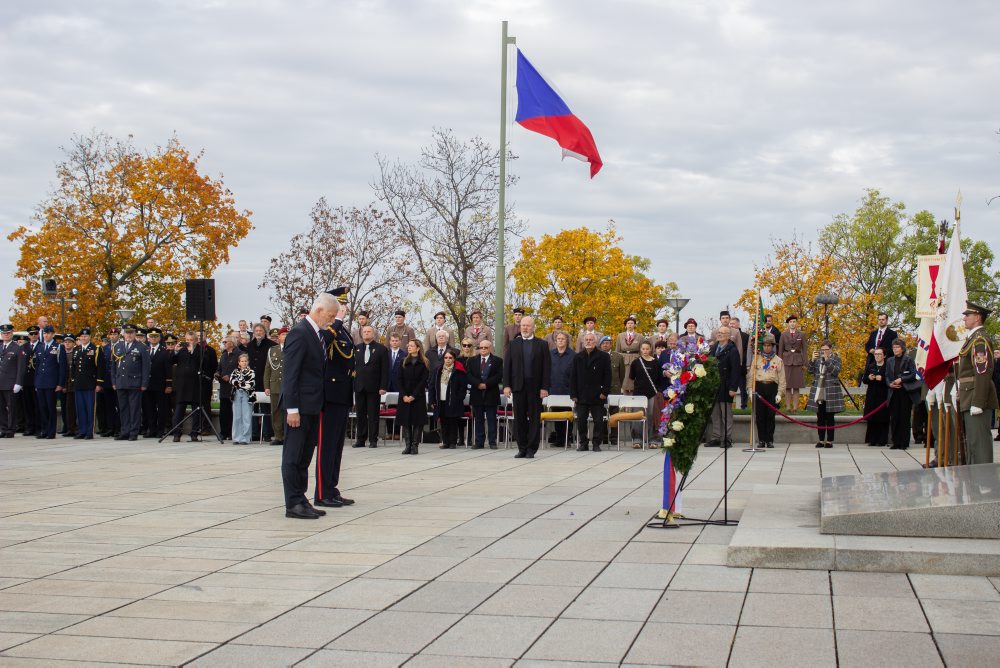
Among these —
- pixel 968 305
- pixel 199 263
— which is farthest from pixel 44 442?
pixel 199 263

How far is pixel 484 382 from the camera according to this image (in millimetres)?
18172

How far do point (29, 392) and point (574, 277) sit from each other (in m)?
33.7

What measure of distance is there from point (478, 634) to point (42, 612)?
8.28 feet

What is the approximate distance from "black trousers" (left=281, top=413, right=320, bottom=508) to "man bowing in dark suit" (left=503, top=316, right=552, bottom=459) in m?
7.04

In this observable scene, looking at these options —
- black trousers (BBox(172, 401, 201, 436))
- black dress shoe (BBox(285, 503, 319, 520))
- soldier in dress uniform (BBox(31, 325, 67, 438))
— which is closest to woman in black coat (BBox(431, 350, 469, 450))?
black trousers (BBox(172, 401, 201, 436))

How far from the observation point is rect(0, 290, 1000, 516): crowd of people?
17812 millimetres

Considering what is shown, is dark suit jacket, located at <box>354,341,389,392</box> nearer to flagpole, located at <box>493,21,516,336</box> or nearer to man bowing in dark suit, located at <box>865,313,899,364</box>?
flagpole, located at <box>493,21,516,336</box>

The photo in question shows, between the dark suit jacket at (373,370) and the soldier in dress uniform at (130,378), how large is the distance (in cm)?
485

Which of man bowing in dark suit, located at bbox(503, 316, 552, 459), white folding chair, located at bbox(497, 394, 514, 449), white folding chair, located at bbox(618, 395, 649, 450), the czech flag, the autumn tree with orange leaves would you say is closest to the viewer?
man bowing in dark suit, located at bbox(503, 316, 552, 459)

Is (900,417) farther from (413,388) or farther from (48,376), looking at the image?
(48,376)

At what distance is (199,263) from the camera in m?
45.0

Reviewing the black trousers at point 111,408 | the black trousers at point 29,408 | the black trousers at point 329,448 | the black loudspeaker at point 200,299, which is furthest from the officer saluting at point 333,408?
the black trousers at point 29,408

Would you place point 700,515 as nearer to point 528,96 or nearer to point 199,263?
point 528,96

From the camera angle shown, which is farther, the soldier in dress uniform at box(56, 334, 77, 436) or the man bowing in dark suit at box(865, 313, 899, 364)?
the soldier in dress uniform at box(56, 334, 77, 436)
